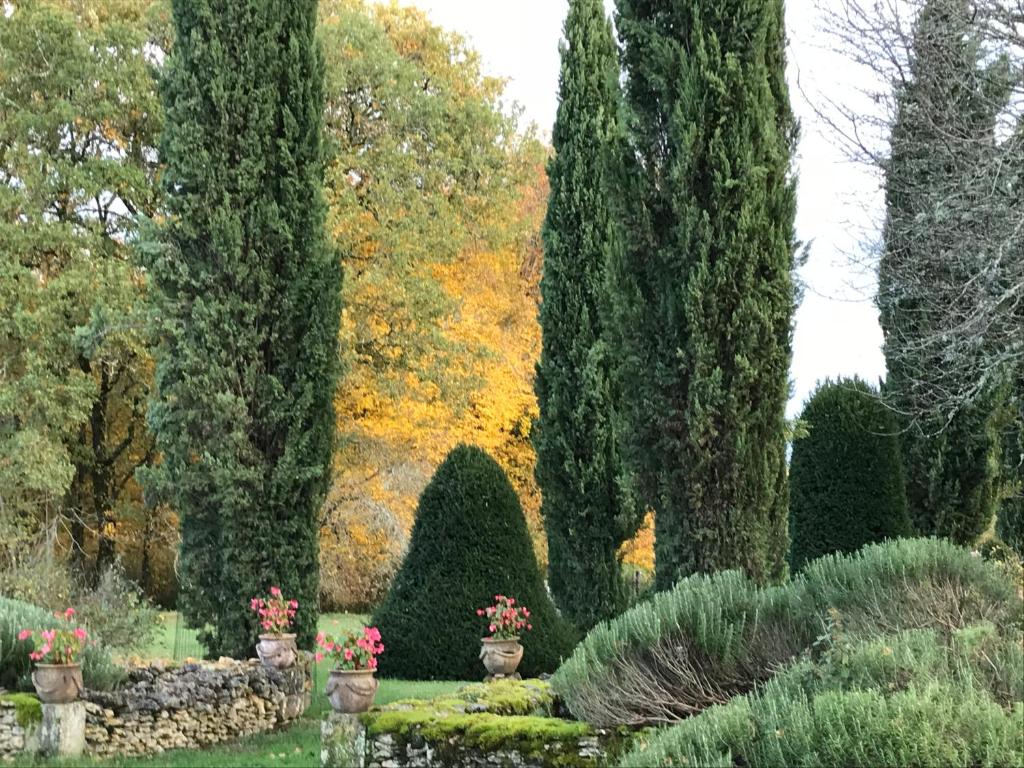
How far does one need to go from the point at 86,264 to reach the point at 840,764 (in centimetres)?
1615

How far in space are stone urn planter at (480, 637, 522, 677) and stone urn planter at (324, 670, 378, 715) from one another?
2.59 metres

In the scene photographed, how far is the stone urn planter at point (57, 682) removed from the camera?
7801 mm

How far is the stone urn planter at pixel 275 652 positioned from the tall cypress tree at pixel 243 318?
0.84 m

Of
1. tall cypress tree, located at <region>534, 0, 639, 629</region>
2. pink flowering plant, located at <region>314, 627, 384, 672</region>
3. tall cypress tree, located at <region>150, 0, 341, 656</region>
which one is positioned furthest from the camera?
tall cypress tree, located at <region>534, 0, 639, 629</region>

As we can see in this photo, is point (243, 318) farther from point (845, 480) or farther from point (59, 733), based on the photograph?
point (845, 480)

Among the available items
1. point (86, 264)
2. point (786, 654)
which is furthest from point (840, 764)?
point (86, 264)

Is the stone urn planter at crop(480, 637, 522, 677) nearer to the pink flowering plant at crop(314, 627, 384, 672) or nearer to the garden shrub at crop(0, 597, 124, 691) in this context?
the pink flowering plant at crop(314, 627, 384, 672)

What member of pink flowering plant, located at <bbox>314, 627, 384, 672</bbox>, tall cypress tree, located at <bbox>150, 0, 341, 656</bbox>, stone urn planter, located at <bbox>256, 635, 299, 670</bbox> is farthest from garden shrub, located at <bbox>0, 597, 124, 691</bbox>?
pink flowering plant, located at <bbox>314, 627, 384, 672</bbox>

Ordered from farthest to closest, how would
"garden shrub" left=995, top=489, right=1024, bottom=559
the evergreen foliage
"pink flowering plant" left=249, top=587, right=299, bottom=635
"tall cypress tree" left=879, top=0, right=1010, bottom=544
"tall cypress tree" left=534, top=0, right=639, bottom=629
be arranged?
"garden shrub" left=995, top=489, right=1024, bottom=559
the evergreen foliage
"tall cypress tree" left=534, top=0, right=639, bottom=629
"tall cypress tree" left=879, top=0, right=1010, bottom=544
"pink flowering plant" left=249, top=587, right=299, bottom=635

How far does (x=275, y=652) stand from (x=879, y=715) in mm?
6718

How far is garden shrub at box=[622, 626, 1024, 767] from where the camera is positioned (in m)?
3.98

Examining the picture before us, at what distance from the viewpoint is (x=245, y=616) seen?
10.5m

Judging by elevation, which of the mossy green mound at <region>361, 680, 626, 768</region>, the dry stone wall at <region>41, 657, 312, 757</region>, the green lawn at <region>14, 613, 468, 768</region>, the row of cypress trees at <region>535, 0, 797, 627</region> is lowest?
the green lawn at <region>14, 613, 468, 768</region>

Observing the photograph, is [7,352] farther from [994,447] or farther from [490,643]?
[994,447]
